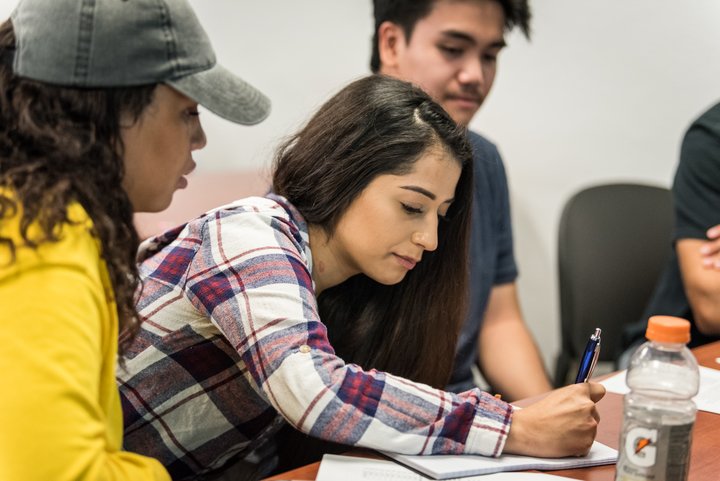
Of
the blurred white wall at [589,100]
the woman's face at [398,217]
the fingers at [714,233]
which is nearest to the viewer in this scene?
the woman's face at [398,217]

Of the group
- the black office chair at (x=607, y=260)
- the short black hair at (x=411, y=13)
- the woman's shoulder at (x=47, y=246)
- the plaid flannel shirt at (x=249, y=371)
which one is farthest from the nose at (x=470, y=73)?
the woman's shoulder at (x=47, y=246)

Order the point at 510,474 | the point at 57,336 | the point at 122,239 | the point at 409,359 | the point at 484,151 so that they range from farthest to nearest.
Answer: the point at 484,151
the point at 409,359
the point at 510,474
the point at 122,239
the point at 57,336

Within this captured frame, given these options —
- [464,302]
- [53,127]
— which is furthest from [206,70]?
[464,302]

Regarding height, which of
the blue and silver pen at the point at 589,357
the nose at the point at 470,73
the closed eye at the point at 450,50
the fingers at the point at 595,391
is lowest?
the fingers at the point at 595,391

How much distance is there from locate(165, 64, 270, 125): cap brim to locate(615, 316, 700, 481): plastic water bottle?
0.54m

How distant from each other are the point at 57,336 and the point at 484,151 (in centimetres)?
145

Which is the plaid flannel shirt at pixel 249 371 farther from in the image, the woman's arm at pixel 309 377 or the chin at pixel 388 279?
the chin at pixel 388 279

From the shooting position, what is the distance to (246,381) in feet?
4.45

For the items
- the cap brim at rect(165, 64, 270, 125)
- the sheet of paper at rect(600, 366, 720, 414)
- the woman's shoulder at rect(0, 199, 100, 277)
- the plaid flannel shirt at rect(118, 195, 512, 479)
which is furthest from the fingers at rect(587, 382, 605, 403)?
the woman's shoulder at rect(0, 199, 100, 277)

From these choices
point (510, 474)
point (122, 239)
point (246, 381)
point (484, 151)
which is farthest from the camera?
point (484, 151)

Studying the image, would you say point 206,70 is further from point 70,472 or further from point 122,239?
point 70,472

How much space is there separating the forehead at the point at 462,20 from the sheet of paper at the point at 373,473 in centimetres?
125

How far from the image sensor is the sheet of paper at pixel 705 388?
1.45 metres

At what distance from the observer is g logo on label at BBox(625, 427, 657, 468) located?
97cm
